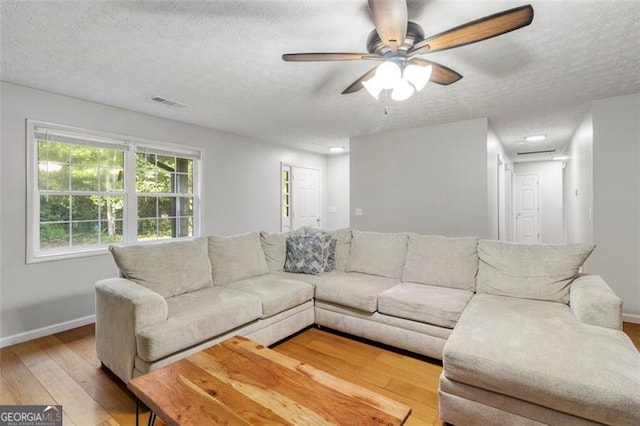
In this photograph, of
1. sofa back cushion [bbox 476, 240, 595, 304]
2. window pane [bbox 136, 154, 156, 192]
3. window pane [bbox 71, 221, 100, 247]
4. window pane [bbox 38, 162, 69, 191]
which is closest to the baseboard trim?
window pane [bbox 71, 221, 100, 247]

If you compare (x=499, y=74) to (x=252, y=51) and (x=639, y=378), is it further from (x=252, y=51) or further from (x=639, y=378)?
(x=639, y=378)

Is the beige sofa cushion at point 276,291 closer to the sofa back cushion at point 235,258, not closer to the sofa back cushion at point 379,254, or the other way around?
the sofa back cushion at point 235,258

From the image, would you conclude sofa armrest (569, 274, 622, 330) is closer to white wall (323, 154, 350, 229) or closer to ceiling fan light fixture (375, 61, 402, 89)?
ceiling fan light fixture (375, 61, 402, 89)

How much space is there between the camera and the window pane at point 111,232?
3.51 metres

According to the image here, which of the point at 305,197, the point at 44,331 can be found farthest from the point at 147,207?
the point at 305,197

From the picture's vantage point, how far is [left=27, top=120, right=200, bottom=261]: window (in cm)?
304

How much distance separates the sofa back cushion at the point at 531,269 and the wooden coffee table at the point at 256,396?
1.81 m

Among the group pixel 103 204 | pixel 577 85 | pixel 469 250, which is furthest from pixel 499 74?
pixel 103 204

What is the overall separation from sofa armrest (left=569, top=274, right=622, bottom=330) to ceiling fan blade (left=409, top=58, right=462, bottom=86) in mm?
1678

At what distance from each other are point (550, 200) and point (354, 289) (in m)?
7.28

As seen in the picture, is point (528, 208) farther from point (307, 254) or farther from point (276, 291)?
point (276, 291)

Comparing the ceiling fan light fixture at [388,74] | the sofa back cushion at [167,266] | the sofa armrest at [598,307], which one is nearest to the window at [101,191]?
the sofa back cushion at [167,266]

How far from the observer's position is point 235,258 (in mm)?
3037

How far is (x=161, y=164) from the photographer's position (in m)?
4.05
